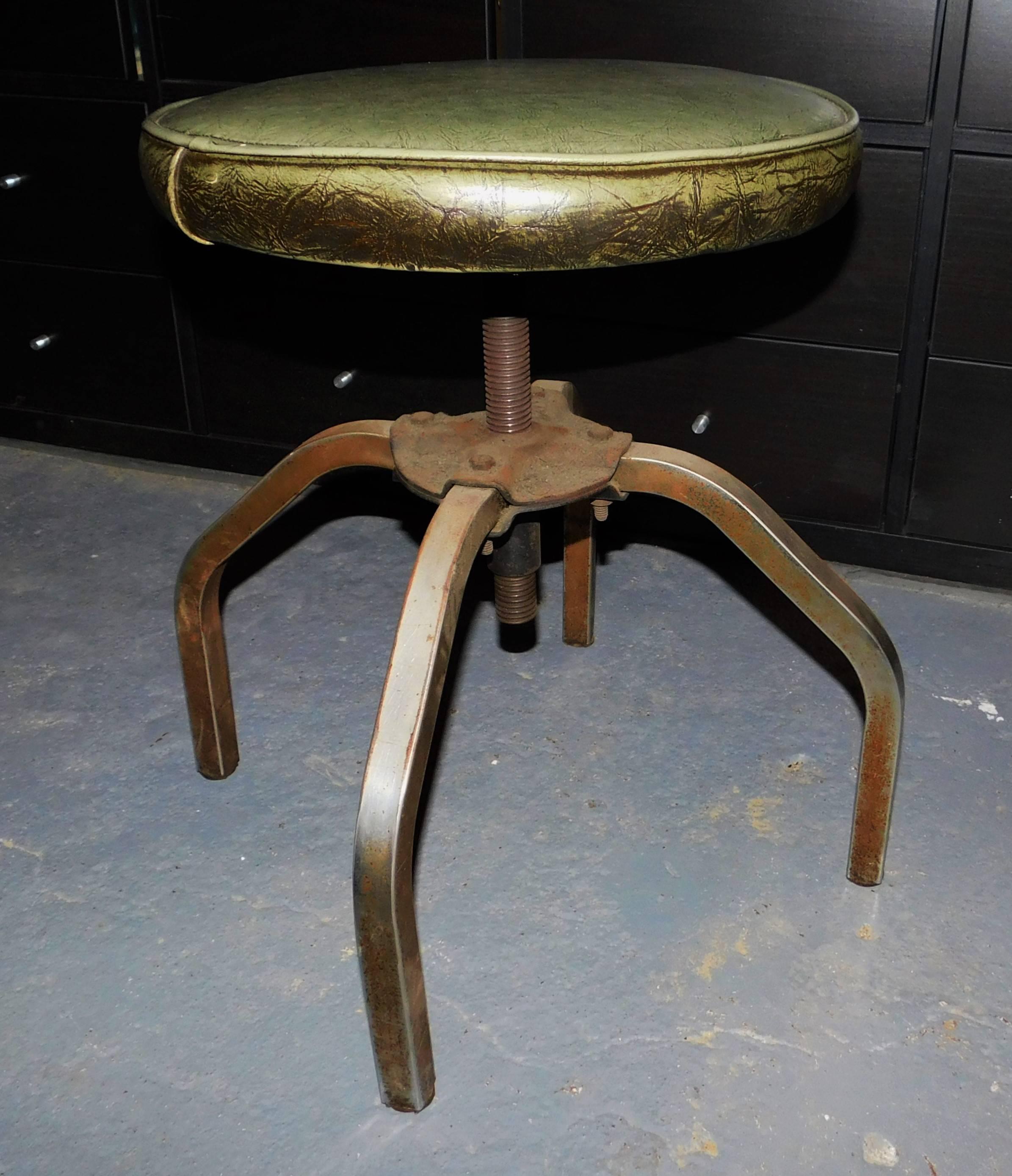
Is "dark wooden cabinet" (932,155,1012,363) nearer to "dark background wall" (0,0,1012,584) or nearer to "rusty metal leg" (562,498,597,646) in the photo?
"dark background wall" (0,0,1012,584)

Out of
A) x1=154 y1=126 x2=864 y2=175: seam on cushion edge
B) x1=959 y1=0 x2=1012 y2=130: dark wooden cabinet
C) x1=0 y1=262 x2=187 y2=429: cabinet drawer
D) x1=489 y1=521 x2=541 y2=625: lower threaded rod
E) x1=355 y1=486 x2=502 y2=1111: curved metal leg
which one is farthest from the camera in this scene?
x1=0 y1=262 x2=187 y2=429: cabinet drawer

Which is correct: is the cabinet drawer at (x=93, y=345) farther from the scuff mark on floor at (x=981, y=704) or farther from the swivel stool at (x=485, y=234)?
the scuff mark on floor at (x=981, y=704)

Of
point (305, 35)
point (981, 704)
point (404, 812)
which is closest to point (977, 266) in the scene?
point (981, 704)

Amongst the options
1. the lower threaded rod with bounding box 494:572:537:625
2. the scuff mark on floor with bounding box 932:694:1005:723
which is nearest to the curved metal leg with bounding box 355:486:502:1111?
the lower threaded rod with bounding box 494:572:537:625

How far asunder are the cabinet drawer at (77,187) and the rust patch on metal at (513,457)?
79 cm

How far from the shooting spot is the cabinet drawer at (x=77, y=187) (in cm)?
161

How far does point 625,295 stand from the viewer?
1473mm

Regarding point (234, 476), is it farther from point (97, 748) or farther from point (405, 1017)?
point (405, 1017)

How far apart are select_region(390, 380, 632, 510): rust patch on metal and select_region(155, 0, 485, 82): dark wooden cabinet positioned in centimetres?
56

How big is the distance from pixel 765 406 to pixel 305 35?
663 mm

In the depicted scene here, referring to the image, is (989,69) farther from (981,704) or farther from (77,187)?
(77,187)

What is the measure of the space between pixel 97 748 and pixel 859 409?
0.89 m

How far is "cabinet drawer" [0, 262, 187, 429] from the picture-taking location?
1739 mm

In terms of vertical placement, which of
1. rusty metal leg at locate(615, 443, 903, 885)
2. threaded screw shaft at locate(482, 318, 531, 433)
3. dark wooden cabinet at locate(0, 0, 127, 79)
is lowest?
rusty metal leg at locate(615, 443, 903, 885)
